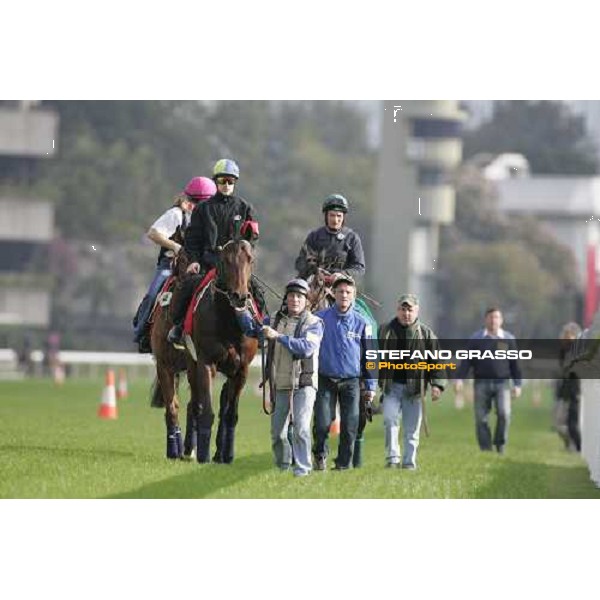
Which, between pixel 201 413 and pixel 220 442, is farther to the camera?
pixel 220 442

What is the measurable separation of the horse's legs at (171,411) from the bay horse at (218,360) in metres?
0.85

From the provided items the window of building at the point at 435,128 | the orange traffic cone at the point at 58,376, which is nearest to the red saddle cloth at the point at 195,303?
the orange traffic cone at the point at 58,376

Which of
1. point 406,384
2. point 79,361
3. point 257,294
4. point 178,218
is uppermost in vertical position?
point 178,218

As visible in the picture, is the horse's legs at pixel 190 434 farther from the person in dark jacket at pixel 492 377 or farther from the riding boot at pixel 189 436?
the person in dark jacket at pixel 492 377

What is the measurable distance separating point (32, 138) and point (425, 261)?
23.9m

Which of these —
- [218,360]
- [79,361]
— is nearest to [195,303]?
[218,360]

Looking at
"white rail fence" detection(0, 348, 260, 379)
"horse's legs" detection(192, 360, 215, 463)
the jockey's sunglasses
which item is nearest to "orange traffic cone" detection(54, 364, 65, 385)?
"white rail fence" detection(0, 348, 260, 379)

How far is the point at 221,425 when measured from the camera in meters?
21.0

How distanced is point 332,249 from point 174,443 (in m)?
2.59

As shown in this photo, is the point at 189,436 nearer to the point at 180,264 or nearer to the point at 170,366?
the point at 170,366

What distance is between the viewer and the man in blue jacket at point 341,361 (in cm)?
2031
